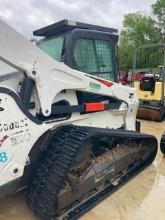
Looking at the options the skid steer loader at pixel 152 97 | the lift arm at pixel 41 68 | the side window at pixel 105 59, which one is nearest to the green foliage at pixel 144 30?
the skid steer loader at pixel 152 97

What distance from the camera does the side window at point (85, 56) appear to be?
11.6 ft

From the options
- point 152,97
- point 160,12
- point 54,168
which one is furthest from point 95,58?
point 160,12

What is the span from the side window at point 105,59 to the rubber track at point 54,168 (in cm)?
113

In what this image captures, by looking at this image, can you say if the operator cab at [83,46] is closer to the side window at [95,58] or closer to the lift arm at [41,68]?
the side window at [95,58]

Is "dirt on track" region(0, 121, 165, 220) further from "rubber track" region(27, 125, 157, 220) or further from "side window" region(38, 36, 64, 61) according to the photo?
"side window" region(38, 36, 64, 61)

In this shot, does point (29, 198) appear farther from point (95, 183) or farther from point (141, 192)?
point (141, 192)

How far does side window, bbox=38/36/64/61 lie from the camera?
11.7ft

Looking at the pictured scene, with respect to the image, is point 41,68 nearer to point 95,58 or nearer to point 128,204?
point 95,58

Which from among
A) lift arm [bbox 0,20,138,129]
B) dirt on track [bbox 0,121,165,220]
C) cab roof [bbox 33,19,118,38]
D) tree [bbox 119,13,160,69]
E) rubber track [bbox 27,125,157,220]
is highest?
tree [bbox 119,13,160,69]

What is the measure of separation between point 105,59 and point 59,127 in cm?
140

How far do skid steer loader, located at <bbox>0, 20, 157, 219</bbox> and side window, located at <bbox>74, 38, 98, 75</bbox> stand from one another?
0.07ft

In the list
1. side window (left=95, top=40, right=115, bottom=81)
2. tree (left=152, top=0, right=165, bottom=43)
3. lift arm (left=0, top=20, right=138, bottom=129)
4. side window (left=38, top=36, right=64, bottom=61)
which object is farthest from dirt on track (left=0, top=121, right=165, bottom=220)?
tree (left=152, top=0, right=165, bottom=43)

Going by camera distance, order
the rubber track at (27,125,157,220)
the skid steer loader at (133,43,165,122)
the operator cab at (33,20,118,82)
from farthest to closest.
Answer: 1. the skid steer loader at (133,43,165,122)
2. the operator cab at (33,20,118,82)
3. the rubber track at (27,125,157,220)

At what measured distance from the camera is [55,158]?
2.97 meters
